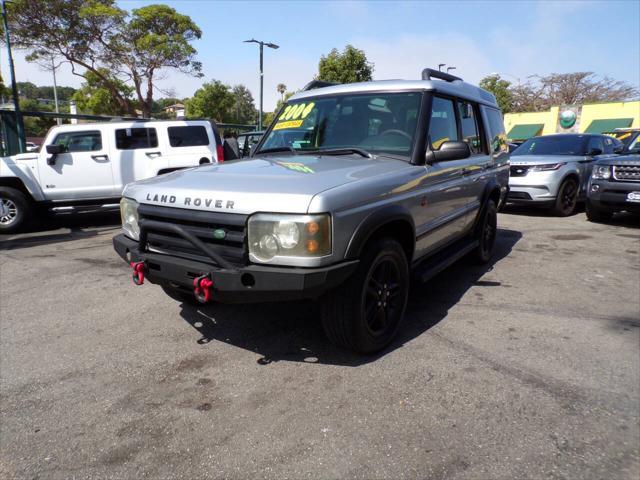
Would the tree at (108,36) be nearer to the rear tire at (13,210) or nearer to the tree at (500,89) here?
the rear tire at (13,210)

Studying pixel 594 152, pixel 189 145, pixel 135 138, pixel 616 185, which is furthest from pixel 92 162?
pixel 594 152

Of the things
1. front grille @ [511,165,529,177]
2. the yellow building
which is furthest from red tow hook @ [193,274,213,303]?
the yellow building

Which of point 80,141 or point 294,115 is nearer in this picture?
point 294,115

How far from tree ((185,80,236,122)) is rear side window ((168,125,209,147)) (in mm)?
41192

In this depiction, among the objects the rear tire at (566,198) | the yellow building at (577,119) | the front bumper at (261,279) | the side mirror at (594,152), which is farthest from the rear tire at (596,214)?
the yellow building at (577,119)

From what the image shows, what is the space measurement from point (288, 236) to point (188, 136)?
23.7 feet

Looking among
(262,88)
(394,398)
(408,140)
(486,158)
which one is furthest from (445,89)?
(262,88)

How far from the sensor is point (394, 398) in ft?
8.56

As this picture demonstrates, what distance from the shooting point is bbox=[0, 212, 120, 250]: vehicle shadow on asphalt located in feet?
23.4

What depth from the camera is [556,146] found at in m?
9.74

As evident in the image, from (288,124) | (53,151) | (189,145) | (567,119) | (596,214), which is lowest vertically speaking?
(596,214)

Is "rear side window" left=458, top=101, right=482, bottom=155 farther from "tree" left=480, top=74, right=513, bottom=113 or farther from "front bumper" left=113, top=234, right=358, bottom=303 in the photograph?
"tree" left=480, top=74, right=513, bottom=113

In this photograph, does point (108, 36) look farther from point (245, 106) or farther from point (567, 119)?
point (245, 106)

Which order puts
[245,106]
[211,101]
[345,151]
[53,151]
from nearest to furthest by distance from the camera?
[345,151] → [53,151] → [211,101] → [245,106]
